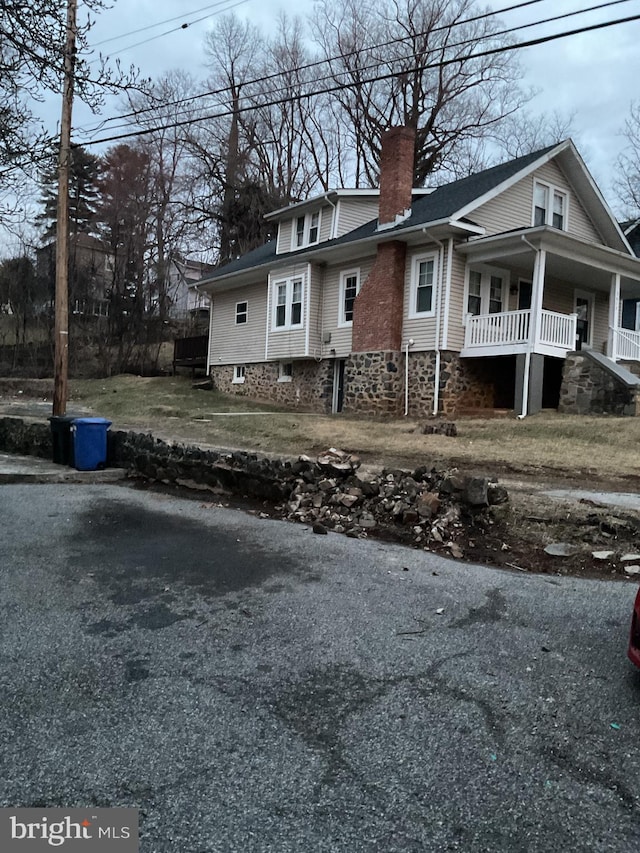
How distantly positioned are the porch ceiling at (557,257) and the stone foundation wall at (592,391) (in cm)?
289

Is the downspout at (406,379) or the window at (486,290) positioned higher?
the window at (486,290)

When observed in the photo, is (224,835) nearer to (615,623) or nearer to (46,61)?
(615,623)

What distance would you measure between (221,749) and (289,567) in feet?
9.20

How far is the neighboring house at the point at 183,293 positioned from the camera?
3431 centimetres

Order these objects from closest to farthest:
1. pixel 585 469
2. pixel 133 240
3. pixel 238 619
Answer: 1. pixel 238 619
2. pixel 585 469
3. pixel 133 240

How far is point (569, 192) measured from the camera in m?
20.6

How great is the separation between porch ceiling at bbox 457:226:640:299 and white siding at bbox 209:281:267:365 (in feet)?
28.9

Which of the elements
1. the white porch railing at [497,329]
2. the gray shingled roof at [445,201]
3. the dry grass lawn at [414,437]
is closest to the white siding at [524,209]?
the gray shingled roof at [445,201]

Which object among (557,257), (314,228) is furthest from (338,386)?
(557,257)

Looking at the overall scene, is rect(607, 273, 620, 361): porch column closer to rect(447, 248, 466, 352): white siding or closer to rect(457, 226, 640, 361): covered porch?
rect(457, 226, 640, 361): covered porch

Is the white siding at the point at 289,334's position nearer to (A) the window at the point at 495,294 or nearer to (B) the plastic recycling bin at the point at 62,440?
(A) the window at the point at 495,294

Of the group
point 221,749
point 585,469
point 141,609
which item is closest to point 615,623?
point 221,749

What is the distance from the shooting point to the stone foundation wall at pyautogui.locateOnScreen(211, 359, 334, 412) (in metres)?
20.9

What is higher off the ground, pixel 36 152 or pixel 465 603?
pixel 36 152
